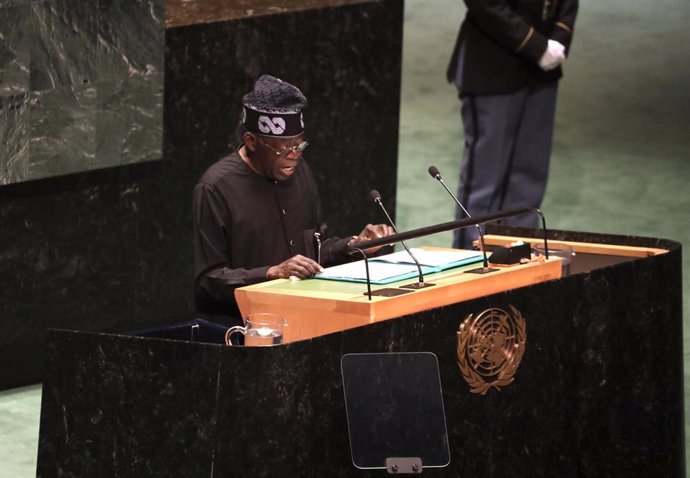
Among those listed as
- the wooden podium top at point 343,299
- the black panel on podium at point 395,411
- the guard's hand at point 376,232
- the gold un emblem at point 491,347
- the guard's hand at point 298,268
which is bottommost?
the black panel on podium at point 395,411

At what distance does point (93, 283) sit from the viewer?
714 cm

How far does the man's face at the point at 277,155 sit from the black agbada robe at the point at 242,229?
0.07 meters

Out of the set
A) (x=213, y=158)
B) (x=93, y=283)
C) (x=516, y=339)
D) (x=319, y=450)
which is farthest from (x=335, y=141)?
(x=319, y=450)

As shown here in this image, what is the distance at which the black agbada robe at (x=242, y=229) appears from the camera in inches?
214

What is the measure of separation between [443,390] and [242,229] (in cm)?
99

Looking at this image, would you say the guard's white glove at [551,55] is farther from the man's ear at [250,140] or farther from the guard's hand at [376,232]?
the guard's hand at [376,232]

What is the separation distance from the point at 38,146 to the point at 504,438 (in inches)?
95.5

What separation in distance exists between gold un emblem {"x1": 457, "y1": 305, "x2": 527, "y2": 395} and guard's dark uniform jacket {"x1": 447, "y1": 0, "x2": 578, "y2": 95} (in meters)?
2.80

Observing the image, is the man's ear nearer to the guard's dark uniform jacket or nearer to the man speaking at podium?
the man speaking at podium

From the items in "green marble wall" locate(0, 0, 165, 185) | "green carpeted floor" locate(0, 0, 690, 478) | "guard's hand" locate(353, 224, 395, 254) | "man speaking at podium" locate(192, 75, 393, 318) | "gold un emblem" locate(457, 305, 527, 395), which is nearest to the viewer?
"gold un emblem" locate(457, 305, 527, 395)

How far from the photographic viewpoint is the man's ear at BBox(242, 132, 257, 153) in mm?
5555

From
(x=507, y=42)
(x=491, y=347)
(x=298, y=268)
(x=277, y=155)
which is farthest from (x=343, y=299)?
(x=507, y=42)

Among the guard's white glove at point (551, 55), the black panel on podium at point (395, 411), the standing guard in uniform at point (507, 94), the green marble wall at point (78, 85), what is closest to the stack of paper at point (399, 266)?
the black panel on podium at point (395, 411)

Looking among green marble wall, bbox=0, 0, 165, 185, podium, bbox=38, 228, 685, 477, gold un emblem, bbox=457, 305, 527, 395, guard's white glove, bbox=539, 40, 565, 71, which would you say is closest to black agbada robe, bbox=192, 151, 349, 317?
podium, bbox=38, 228, 685, 477
